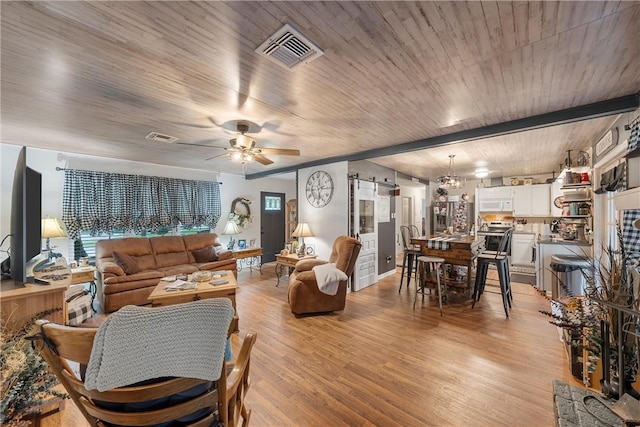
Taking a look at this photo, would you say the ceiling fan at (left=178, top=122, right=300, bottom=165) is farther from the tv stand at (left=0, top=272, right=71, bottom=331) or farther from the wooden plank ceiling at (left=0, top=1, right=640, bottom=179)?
the tv stand at (left=0, top=272, right=71, bottom=331)

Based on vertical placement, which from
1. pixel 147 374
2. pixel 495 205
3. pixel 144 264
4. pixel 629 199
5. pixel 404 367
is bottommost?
pixel 404 367

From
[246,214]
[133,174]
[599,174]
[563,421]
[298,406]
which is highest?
[133,174]

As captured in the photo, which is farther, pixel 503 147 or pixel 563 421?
pixel 503 147

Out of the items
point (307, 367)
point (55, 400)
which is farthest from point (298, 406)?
point (55, 400)

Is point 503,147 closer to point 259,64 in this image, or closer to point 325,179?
point 325,179

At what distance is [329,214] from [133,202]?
3.87 meters

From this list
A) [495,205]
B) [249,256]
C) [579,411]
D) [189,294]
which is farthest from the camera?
[495,205]

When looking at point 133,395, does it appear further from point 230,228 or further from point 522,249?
point 522,249

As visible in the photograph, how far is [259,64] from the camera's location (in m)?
1.81

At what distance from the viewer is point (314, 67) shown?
1.86m

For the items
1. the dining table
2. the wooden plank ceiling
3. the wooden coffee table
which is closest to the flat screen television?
the wooden plank ceiling

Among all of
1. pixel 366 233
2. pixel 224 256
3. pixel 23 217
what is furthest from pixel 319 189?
pixel 23 217

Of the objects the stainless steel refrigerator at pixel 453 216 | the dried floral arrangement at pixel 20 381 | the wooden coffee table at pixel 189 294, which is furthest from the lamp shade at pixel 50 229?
the stainless steel refrigerator at pixel 453 216

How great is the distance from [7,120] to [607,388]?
536 cm
